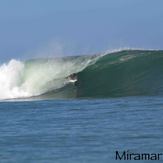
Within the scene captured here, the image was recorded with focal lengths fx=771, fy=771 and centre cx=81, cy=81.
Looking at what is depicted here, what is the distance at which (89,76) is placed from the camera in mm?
Result: 32188

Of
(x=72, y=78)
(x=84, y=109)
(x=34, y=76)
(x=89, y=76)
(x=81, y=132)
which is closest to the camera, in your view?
(x=81, y=132)

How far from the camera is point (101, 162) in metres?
13.1

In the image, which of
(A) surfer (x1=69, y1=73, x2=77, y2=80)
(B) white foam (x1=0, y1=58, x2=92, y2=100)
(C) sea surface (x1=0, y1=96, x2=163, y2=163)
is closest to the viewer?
(C) sea surface (x1=0, y1=96, x2=163, y2=163)

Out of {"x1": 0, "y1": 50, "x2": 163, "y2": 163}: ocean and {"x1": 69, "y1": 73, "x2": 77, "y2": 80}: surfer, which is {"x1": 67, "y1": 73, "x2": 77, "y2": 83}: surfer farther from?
{"x1": 0, "y1": 50, "x2": 163, "y2": 163}: ocean

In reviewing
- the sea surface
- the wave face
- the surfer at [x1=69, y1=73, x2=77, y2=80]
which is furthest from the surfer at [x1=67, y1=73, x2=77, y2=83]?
the sea surface

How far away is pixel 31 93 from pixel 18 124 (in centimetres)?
1541

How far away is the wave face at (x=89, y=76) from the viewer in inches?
1138

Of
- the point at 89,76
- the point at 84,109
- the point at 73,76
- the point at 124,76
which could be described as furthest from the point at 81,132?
the point at 73,76

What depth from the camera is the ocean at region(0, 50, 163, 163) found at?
1447 cm

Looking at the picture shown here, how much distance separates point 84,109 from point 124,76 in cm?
940

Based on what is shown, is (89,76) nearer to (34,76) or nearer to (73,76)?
(73,76)

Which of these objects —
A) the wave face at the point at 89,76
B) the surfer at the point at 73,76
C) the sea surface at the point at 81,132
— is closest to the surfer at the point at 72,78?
the surfer at the point at 73,76

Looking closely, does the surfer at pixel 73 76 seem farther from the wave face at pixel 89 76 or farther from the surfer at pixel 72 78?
the wave face at pixel 89 76

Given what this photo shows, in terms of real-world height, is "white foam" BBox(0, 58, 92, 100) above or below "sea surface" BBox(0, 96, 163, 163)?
→ above
